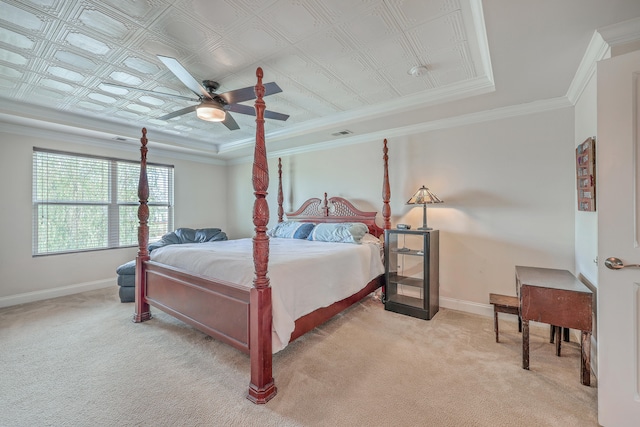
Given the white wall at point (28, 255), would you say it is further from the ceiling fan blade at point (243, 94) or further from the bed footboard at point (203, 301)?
the ceiling fan blade at point (243, 94)

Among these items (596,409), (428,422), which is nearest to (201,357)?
(428,422)

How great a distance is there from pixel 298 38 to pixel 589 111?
2.53m

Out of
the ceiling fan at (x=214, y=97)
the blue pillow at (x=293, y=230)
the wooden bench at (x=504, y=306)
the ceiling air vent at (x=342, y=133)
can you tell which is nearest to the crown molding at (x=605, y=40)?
the wooden bench at (x=504, y=306)

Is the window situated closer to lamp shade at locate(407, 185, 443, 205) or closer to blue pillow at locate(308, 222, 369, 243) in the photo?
blue pillow at locate(308, 222, 369, 243)

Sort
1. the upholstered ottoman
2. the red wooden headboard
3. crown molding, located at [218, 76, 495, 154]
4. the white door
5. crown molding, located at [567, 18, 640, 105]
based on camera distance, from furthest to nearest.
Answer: the red wooden headboard → the upholstered ottoman → crown molding, located at [218, 76, 495, 154] → crown molding, located at [567, 18, 640, 105] → the white door

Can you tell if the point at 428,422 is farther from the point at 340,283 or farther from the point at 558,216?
the point at 558,216

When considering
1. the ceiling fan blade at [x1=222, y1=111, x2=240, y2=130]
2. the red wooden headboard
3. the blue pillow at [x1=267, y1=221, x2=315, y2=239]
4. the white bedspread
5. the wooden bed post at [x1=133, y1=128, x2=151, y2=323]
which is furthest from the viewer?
the blue pillow at [x1=267, y1=221, x2=315, y2=239]

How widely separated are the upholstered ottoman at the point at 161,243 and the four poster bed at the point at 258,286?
0.77 metres

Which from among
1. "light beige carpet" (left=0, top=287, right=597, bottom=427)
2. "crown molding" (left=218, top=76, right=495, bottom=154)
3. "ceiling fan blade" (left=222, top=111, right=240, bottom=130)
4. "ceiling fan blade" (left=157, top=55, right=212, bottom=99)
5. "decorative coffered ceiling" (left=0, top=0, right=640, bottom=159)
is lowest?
"light beige carpet" (left=0, top=287, right=597, bottom=427)

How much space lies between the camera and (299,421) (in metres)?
1.68

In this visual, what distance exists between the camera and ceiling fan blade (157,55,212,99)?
197 centimetres

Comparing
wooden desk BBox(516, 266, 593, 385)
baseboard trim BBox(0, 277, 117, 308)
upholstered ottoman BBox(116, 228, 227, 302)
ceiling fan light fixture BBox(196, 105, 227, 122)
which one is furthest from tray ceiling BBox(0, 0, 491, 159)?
baseboard trim BBox(0, 277, 117, 308)

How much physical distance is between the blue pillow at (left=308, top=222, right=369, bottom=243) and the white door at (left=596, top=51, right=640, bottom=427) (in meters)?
2.43

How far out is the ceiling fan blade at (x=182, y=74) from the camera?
1975 mm
